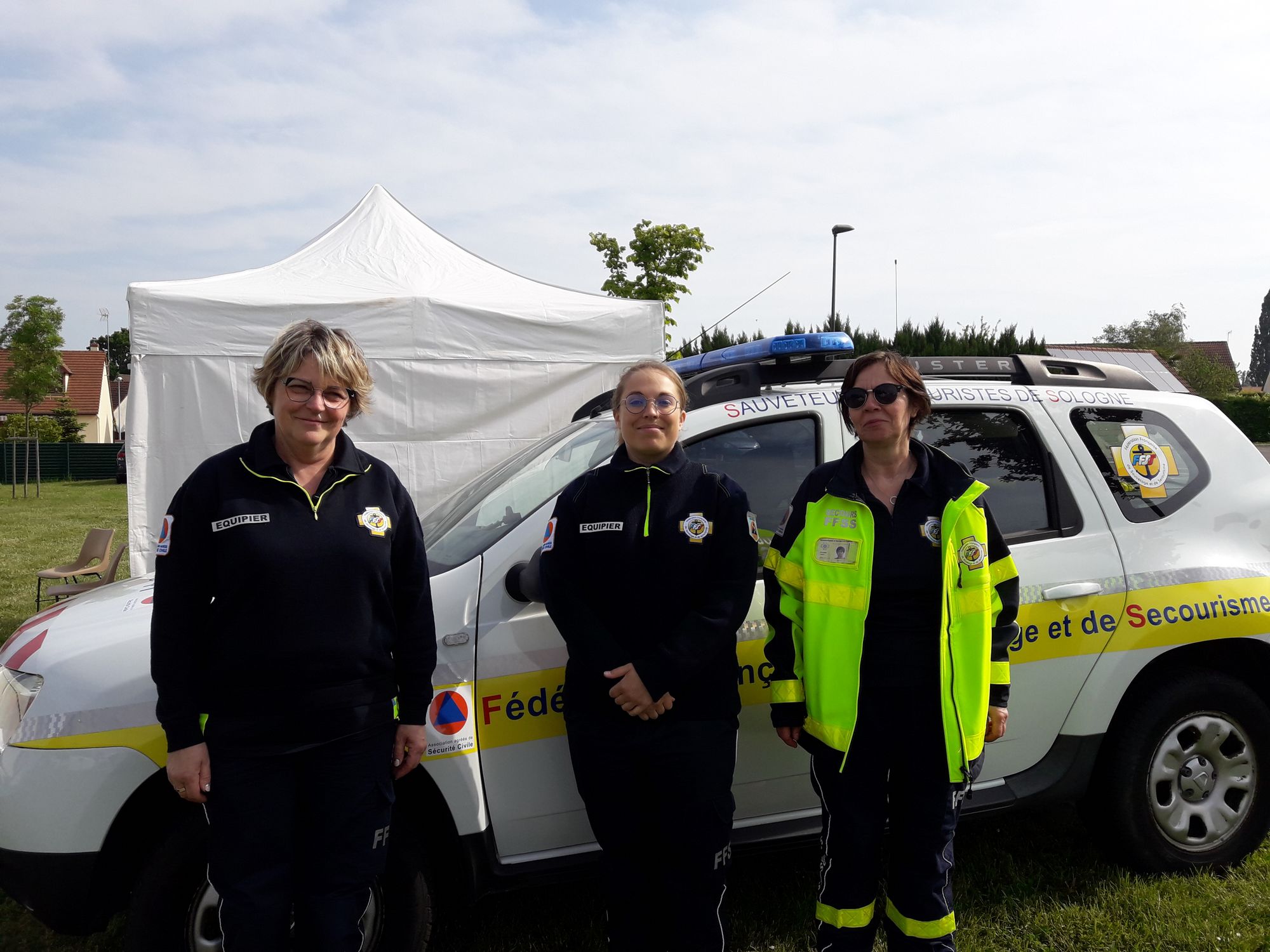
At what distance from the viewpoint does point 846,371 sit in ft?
9.44

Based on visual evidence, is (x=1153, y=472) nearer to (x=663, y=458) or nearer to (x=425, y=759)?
(x=663, y=458)

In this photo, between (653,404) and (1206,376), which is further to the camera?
(1206,376)

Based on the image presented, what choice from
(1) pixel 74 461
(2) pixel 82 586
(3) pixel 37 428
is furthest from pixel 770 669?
(1) pixel 74 461

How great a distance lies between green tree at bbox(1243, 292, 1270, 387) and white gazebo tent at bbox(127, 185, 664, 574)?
335ft

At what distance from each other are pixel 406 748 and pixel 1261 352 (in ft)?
360

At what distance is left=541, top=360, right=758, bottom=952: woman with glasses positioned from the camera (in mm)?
2230

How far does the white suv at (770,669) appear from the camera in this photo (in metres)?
2.28

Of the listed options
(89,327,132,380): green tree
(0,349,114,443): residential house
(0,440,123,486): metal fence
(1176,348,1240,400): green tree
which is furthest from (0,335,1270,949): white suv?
(89,327,132,380): green tree

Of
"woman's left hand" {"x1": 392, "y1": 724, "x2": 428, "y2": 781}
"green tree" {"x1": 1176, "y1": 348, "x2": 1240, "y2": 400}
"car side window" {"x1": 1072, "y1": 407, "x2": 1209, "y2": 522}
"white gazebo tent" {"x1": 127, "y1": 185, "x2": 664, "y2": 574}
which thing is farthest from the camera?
"green tree" {"x1": 1176, "y1": 348, "x2": 1240, "y2": 400}

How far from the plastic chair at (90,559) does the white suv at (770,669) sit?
587 cm

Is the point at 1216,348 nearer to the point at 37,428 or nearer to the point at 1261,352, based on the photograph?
the point at 1261,352

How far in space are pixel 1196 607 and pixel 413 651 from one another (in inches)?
102

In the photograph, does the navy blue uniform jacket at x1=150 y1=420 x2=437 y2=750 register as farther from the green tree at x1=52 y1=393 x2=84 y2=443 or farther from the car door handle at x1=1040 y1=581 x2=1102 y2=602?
the green tree at x1=52 y1=393 x2=84 y2=443

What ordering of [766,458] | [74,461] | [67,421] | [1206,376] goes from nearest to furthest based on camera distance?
1. [766,458]
2. [74,461]
3. [67,421]
4. [1206,376]
